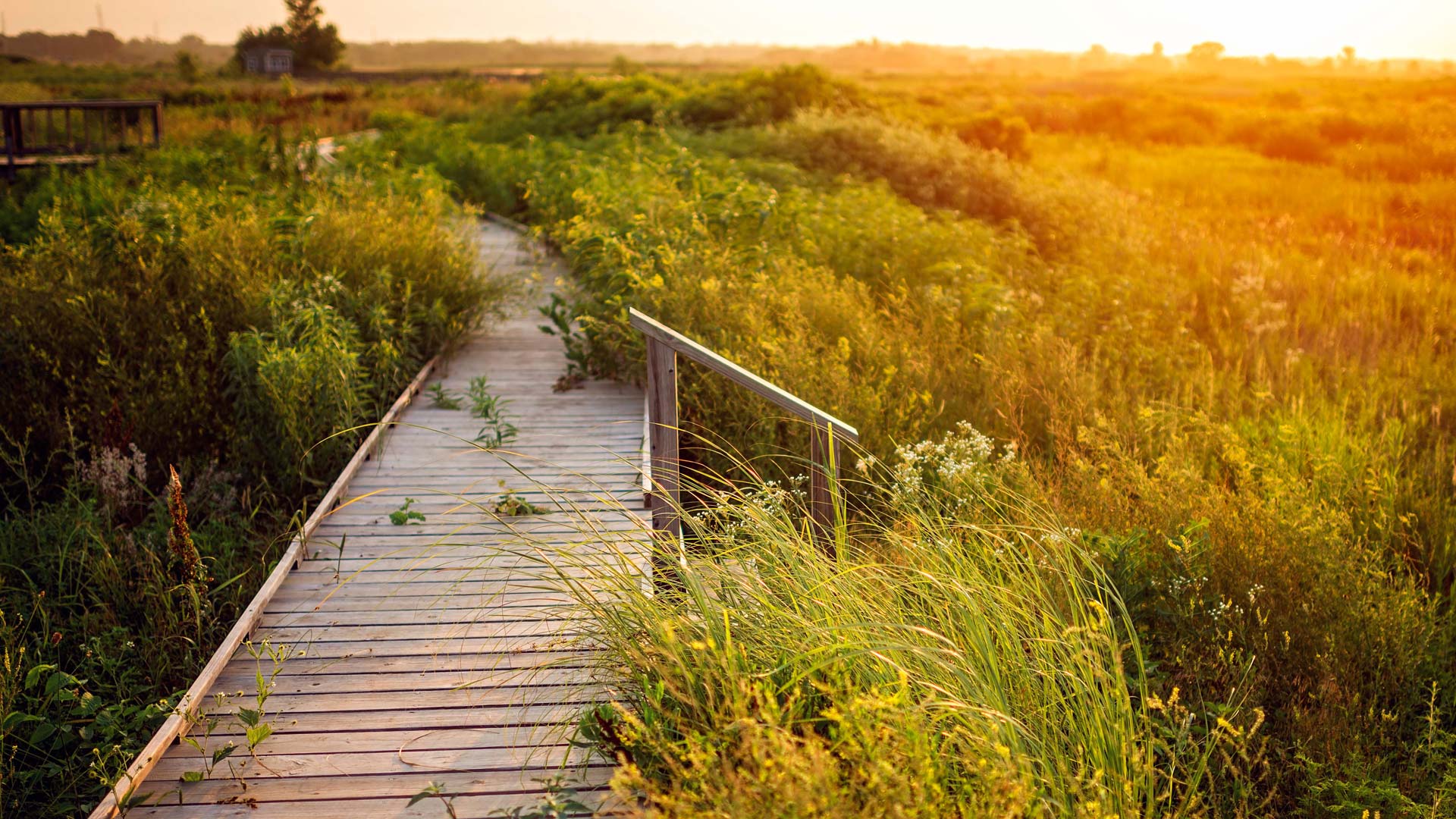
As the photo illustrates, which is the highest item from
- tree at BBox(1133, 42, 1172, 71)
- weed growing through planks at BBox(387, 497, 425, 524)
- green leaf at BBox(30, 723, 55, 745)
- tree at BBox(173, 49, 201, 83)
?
Result: tree at BBox(1133, 42, 1172, 71)

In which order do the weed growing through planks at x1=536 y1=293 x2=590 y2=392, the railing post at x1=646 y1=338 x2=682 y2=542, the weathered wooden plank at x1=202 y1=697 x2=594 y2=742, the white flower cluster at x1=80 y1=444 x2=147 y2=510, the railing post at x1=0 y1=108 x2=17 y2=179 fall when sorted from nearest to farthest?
the weathered wooden plank at x1=202 y1=697 x2=594 y2=742 < the railing post at x1=646 y1=338 x2=682 y2=542 < the white flower cluster at x1=80 y1=444 x2=147 y2=510 < the weed growing through planks at x1=536 y1=293 x2=590 y2=392 < the railing post at x1=0 y1=108 x2=17 y2=179

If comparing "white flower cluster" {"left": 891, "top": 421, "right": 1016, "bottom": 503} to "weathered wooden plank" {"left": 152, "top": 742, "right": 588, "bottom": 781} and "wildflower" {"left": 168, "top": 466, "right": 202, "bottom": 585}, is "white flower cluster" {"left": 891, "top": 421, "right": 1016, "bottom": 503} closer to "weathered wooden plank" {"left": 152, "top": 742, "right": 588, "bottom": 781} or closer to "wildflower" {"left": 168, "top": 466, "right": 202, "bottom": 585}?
"weathered wooden plank" {"left": 152, "top": 742, "right": 588, "bottom": 781}

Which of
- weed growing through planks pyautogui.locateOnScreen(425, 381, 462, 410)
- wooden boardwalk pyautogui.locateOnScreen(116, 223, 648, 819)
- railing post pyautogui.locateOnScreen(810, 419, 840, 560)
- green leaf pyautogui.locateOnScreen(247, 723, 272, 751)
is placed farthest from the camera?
weed growing through planks pyautogui.locateOnScreen(425, 381, 462, 410)

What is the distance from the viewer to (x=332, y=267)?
7801mm

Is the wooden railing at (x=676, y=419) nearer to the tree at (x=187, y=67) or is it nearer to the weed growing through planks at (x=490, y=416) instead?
the weed growing through planks at (x=490, y=416)

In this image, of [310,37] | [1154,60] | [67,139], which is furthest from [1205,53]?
[67,139]

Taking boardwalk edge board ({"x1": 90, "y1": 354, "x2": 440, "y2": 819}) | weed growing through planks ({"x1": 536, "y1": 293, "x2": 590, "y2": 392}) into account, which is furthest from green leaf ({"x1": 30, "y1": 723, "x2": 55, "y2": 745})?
weed growing through planks ({"x1": 536, "y1": 293, "x2": 590, "y2": 392})

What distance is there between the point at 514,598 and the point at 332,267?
4.64 meters

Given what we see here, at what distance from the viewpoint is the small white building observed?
225 feet

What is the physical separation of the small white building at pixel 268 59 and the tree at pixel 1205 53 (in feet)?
314

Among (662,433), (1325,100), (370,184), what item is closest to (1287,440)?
(662,433)

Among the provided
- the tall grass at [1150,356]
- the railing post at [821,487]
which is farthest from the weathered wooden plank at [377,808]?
the tall grass at [1150,356]

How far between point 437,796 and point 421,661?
85 cm

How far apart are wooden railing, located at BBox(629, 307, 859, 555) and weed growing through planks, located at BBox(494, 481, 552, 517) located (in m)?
0.65
